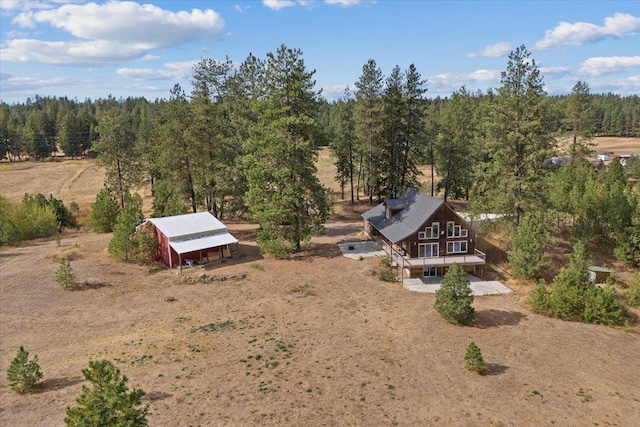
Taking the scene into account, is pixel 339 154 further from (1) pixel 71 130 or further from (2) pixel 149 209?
(1) pixel 71 130

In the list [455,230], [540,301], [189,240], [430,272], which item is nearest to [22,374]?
[189,240]

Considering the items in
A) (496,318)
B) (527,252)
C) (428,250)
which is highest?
(527,252)

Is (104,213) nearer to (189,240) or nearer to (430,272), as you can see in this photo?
(189,240)

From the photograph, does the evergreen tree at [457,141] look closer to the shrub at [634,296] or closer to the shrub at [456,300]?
the shrub at [634,296]

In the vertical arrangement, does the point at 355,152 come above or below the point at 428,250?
above

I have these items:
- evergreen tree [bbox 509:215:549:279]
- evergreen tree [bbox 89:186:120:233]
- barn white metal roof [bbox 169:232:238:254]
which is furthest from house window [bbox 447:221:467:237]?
evergreen tree [bbox 89:186:120:233]

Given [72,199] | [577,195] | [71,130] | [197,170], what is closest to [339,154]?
[197,170]

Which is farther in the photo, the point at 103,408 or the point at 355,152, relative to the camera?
the point at 355,152
